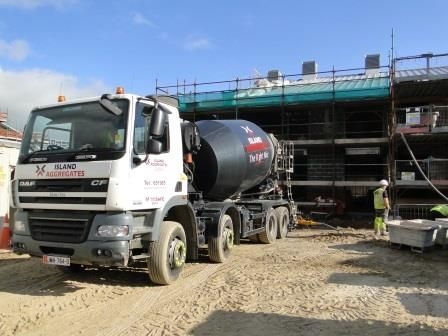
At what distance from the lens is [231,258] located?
10133mm

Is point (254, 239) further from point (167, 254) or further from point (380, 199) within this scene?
point (167, 254)

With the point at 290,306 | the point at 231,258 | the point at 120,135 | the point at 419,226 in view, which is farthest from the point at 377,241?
the point at 120,135

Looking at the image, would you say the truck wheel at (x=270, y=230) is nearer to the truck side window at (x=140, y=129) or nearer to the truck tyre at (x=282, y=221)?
the truck tyre at (x=282, y=221)

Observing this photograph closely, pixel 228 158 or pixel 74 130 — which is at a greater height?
pixel 74 130

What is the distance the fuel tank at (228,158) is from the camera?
9742mm

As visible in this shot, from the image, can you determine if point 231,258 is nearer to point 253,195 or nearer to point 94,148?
point 253,195

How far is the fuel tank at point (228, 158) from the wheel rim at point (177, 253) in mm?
2223

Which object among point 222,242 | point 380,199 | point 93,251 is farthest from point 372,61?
point 93,251


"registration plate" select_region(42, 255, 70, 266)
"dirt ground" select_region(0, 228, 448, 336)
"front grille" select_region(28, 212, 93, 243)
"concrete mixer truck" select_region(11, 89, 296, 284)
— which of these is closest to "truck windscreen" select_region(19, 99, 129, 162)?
"concrete mixer truck" select_region(11, 89, 296, 284)

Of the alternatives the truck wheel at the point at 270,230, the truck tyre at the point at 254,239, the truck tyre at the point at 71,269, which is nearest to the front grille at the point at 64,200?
the truck tyre at the point at 71,269

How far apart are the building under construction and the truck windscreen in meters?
12.1

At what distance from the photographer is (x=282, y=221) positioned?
14.1m

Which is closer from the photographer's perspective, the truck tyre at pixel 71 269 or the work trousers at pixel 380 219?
the truck tyre at pixel 71 269

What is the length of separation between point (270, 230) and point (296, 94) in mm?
8181
